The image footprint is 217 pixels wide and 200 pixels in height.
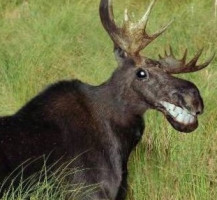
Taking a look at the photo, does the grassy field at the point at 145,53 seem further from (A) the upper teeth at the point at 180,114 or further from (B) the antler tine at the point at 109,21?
(B) the antler tine at the point at 109,21

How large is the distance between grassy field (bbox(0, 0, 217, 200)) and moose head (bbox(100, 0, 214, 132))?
592 millimetres

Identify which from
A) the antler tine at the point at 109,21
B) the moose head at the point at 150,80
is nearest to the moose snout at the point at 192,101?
the moose head at the point at 150,80

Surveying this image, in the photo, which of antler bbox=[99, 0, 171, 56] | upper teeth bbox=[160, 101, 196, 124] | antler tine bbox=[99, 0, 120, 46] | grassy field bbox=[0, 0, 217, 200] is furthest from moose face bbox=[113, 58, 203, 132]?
grassy field bbox=[0, 0, 217, 200]

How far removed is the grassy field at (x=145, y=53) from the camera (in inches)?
247

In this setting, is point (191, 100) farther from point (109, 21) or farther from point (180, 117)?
point (109, 21)

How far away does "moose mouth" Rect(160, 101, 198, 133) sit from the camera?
5.73m

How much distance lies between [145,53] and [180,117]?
3.23 metres

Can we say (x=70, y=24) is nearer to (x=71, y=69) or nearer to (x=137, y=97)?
(x=71, y=69)

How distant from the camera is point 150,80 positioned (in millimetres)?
5883

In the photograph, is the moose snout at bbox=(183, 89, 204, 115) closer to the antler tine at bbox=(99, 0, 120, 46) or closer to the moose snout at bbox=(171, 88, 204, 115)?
the moose snout at bbox=(171, 88, 204, 115)

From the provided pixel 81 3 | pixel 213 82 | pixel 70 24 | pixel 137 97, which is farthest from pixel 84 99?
pixel 81 3

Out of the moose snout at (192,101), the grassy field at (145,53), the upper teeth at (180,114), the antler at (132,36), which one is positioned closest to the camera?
the moose snout at (192,101)

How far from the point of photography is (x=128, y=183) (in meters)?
6.32

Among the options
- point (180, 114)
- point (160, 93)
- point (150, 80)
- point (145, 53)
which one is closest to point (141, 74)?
point (150, 80)
